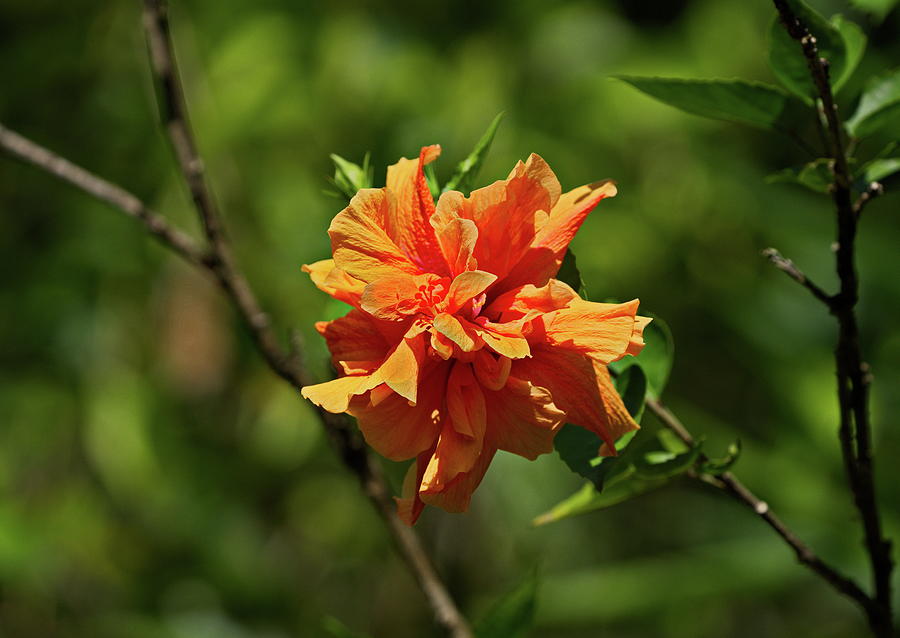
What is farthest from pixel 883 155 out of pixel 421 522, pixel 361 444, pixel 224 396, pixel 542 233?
pixel 224 396

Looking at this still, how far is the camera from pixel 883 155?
47cm

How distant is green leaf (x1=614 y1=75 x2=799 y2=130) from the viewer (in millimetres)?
491

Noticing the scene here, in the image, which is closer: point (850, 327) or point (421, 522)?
point (850, 327)

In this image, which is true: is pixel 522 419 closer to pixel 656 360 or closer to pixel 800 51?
pixel 656 360

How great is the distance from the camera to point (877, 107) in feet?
1.68

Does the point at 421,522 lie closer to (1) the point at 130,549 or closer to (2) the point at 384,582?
(2) the point at 384,582

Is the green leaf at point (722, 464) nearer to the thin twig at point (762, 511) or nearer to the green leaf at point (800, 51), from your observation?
the thin twig at point (762, 511)

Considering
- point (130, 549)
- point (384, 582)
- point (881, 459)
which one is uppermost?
point (881, 459)

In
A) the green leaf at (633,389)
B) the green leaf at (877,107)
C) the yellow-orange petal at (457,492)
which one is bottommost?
the green leaf at (633,389)

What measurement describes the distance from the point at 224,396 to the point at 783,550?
0.93m

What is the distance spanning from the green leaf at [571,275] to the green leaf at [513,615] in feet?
0.64

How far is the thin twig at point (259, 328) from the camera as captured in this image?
0.60 m

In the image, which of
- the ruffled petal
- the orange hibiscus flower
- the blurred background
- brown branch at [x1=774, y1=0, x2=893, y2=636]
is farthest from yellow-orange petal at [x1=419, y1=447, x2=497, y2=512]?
the blurred background

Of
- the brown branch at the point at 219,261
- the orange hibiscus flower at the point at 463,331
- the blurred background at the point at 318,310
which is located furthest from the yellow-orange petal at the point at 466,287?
the blurred background at the point at 318,310
